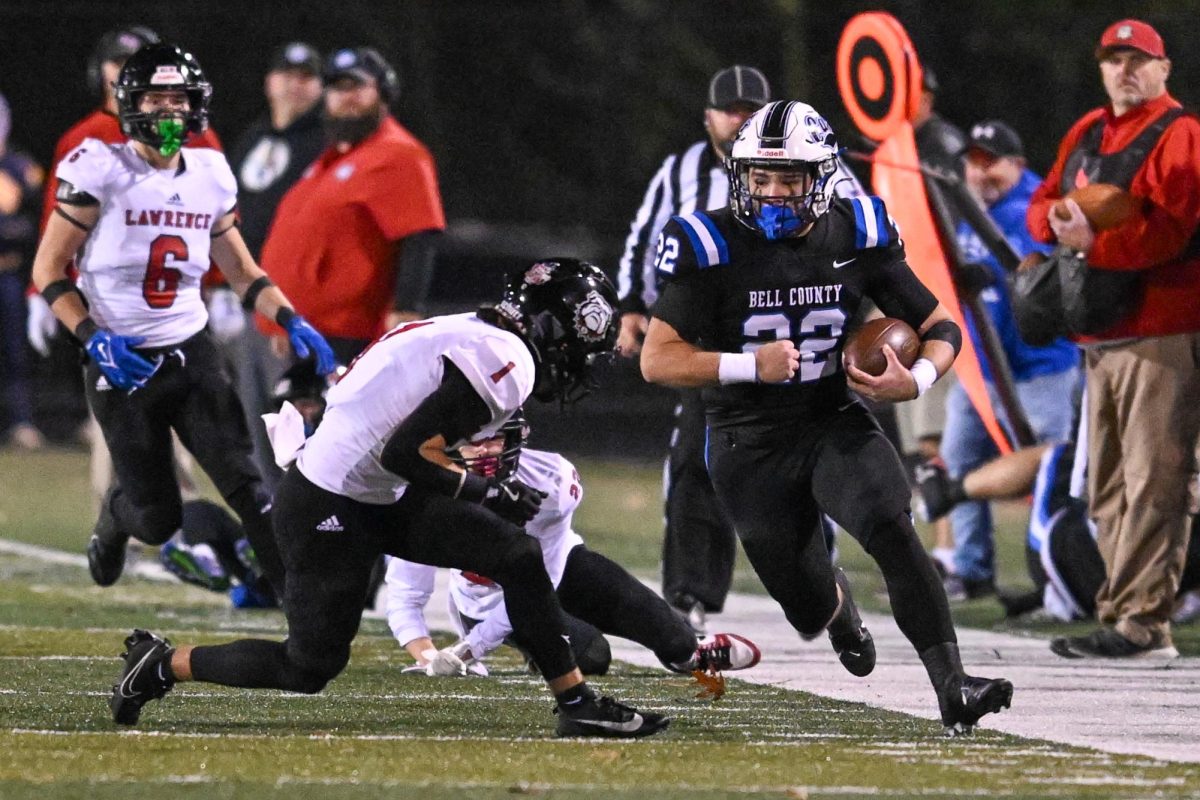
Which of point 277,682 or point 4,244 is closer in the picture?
point 277,682

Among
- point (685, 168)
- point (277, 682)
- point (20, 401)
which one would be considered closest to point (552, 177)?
point (20, 401)

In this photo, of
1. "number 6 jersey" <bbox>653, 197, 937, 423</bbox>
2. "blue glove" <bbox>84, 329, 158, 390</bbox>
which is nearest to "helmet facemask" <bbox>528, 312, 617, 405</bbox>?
"number 6 jersey" <bbox>653, 197, 937, 423</bbox>

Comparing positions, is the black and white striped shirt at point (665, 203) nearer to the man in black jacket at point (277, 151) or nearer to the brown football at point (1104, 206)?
the brown football at point (1104, 206)

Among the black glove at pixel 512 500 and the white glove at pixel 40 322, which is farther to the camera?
the white glove at pixel 40 322

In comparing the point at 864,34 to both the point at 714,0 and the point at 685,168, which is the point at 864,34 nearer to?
the point at 685,168

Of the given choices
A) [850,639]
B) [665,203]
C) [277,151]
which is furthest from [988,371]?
[850,639]

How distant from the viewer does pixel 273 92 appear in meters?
10.3

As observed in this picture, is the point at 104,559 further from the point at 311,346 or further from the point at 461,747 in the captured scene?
the point at 461,747

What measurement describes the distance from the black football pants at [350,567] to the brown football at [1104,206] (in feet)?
8.24

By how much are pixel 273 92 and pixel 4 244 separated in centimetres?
486

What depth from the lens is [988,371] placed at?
923 cm

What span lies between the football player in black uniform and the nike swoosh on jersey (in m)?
0.72

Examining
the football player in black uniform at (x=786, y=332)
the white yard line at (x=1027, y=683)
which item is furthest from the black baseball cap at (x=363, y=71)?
the football player in black uniform at (x=786, y=332)

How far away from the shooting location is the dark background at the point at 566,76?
16578 mm
